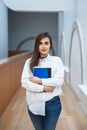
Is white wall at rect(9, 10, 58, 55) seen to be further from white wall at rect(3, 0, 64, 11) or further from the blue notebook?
the blue notebook

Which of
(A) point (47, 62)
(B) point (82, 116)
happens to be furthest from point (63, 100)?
(A) point (47, 62)

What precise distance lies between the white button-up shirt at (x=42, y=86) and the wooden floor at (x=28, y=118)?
2596 millimetres

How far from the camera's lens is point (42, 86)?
8.24 ft

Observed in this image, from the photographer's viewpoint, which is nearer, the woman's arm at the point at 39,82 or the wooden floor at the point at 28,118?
the woman's arm at the point at 39,82

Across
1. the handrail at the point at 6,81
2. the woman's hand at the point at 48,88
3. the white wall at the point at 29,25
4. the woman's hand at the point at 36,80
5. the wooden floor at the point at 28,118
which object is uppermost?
the white wall at the point at 29,25

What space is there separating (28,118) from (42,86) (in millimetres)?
3415

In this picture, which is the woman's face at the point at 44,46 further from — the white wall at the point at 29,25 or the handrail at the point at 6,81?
the white wall at the point at 29,25

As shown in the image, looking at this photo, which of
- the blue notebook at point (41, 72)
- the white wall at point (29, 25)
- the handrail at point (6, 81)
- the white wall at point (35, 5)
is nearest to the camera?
the blue notebook at point (41, 72)

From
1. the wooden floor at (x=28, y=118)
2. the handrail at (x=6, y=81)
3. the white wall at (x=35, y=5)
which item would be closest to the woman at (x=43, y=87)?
the wooden floor at (x=28, y=118)

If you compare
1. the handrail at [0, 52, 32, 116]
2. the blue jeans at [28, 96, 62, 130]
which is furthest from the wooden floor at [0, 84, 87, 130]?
the blue jeans at [28, 96, 62, 130]

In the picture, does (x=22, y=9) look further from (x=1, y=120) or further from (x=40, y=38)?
(x=40, y=38)

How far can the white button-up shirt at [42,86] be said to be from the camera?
252cm

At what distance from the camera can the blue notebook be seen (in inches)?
97.7

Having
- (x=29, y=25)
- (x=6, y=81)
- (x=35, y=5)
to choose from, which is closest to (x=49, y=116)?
(x=6, y=81)
